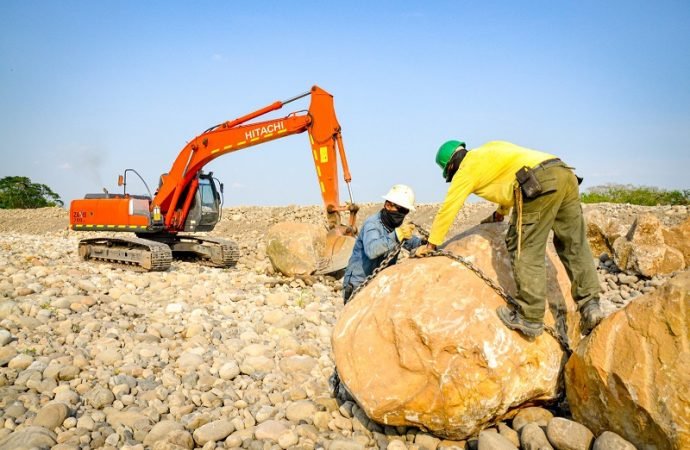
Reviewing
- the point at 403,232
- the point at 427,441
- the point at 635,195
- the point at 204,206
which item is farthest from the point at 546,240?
the point at 635,195

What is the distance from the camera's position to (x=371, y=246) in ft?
16.6

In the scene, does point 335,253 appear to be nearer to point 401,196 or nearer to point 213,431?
point 401,196

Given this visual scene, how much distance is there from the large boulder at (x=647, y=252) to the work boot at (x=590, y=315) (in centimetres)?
636

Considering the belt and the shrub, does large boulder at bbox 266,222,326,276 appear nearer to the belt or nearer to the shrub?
the belt

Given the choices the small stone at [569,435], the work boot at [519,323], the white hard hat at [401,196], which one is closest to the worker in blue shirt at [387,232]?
the white hard hat at [401,196]

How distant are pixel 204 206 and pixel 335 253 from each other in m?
4.00

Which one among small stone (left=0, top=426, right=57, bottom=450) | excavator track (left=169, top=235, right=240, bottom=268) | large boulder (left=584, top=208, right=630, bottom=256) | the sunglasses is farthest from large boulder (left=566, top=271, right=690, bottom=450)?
excavator track (left=169, top=235, right=240, bottom=268)

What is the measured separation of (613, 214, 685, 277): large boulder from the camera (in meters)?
9.54

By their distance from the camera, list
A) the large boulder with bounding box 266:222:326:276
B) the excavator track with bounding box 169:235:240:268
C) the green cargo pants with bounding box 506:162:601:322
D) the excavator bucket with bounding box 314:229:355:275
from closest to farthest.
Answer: the green cargo pants with bounding box 506:162:601:322 < the excavator bucket with bounding box 314:229:355:275 < the large boulder with bounding box 266:222:326:276 < the excavator track with bounding box 169:235:240:268

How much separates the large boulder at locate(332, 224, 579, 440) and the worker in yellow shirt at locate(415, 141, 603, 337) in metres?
0.22

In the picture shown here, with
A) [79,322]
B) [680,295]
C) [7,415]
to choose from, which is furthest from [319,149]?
[680,295]

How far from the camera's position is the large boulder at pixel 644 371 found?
3.07 meters

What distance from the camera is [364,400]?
385cm

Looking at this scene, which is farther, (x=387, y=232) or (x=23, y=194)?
(x=23, y=194)
